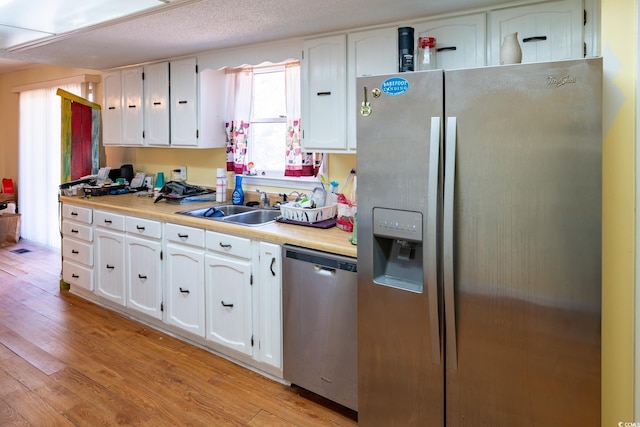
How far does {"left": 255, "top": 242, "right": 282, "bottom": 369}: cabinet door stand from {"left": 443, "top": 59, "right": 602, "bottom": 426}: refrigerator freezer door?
107cm

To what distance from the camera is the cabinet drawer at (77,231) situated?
3684 mm

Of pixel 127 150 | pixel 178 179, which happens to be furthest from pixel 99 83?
pixel 178 179

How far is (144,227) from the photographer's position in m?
3.18

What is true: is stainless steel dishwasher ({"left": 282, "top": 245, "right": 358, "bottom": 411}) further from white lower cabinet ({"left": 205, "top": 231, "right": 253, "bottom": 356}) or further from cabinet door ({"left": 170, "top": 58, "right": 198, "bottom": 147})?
cabinet door ({"left": 170, "top": 58, "right": 198, "bottom": 147})

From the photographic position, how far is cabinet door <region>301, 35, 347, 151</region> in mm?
2607

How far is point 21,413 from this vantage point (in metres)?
2.27

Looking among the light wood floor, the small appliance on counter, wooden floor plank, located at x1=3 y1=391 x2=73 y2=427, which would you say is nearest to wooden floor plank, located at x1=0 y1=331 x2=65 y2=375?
the light wood floor

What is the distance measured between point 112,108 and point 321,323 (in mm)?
2983

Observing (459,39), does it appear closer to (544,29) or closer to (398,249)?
(544,29)

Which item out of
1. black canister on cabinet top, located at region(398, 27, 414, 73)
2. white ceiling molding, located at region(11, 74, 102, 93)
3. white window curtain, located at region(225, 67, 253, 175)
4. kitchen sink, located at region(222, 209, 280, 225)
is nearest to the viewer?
black canister on cabinet top, located at region(398, 27, 414, 73)

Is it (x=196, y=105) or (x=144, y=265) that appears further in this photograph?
(x=196, y=105)

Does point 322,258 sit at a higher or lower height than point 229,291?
higher

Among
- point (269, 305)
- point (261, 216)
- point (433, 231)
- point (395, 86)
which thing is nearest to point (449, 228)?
point (433, 231)

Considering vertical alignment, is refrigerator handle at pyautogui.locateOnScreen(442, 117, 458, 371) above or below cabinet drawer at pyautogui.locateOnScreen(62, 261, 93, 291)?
above
